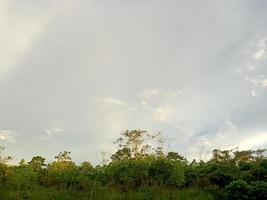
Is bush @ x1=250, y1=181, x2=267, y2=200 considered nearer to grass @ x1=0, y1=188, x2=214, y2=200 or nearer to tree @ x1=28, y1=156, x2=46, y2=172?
grass @ x1=0, y1=188, x2=214, y2=200

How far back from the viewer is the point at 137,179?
17312 mm

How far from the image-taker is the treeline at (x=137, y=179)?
14680mm

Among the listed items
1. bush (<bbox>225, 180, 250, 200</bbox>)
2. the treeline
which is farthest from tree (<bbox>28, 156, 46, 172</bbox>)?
bush (<bbox>225, 180, 250, 200</bbox>)

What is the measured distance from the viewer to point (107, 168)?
708 inches

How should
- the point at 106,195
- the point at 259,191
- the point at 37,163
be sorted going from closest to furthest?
the point at 259,191, the point at 106,195, the point at 37,163

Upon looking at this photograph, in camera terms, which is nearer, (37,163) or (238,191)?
(238,191)

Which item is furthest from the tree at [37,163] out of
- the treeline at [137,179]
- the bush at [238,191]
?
the bush at [238,191]

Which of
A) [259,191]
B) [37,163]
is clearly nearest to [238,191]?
[259,191]

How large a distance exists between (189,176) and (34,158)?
7.20 m

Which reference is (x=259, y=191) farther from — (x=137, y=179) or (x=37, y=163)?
(x=37, y=163)

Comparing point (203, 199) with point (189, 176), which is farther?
point (189, 176)

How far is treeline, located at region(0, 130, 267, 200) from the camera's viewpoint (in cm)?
1468

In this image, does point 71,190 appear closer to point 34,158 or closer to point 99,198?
point 99,198

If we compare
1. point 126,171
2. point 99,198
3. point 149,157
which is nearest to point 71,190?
point 99,198
